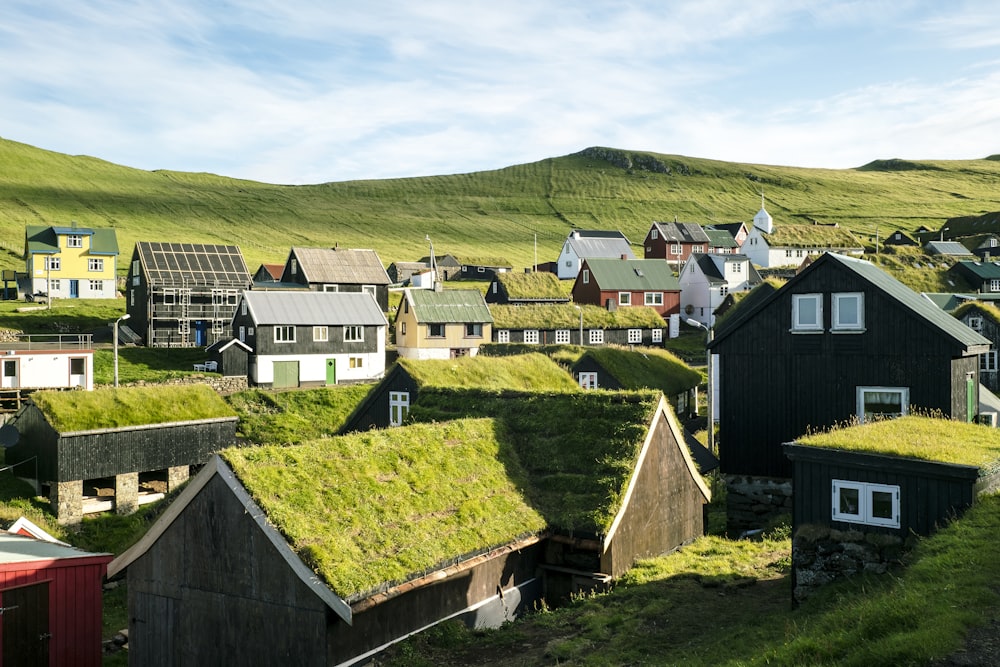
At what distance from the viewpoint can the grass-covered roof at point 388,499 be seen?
1560 cm

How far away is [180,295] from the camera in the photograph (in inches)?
2689

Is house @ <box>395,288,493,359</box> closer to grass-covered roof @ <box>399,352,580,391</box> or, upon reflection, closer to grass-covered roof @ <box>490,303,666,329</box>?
grass-covered roof @ <box>490,303,666,329</box>

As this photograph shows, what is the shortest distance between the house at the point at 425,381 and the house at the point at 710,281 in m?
54.3

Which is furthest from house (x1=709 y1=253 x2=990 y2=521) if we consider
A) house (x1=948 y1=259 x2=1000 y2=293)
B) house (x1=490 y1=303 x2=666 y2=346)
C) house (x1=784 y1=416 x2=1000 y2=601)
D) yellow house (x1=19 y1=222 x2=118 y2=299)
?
yellow house (x1=19 y1=222 x2=118 y2=299)

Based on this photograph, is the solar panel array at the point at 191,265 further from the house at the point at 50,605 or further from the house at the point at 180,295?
the house at the point at 50,605

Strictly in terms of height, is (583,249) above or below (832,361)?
above

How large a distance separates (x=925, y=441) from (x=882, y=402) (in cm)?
811

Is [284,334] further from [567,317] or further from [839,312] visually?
[839,312]

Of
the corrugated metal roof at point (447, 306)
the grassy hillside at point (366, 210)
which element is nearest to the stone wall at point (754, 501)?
the corrugated metal roof at point (447, 306)

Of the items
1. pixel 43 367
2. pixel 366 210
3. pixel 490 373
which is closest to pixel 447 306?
pixel 43 367

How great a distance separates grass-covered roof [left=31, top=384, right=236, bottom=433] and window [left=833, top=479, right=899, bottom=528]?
30.6 m

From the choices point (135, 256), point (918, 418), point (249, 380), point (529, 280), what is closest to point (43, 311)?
point (135, 256)

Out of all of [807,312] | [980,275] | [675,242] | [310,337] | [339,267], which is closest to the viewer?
[807,312]

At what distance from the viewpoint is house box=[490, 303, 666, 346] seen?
73188 mm
